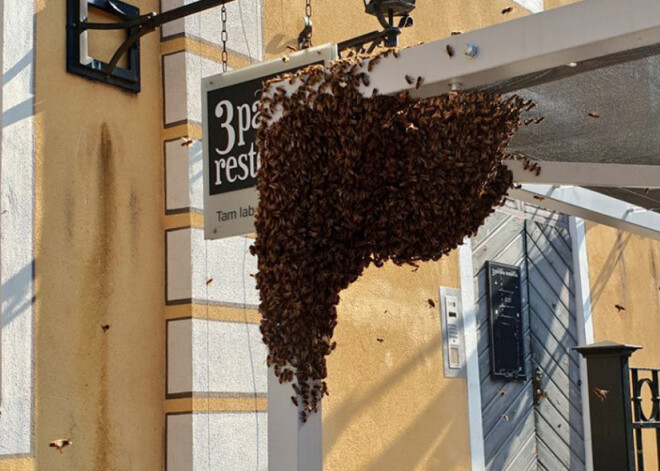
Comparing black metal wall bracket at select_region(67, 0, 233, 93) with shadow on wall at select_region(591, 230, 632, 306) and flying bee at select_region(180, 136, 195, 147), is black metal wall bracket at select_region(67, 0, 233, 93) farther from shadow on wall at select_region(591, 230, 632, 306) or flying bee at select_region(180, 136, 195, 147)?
shadow on wall at select_region(591, 230, 632, 306)

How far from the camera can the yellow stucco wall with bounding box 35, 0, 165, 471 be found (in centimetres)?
486

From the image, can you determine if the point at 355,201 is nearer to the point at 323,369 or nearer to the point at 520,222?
the point at 323,369

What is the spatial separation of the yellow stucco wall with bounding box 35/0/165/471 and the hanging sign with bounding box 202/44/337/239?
60cm

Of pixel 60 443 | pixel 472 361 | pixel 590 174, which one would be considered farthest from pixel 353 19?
pixel 60 443

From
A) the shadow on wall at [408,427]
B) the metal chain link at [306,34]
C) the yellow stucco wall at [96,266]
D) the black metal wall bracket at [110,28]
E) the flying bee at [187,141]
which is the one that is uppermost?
the metal chain link at [306,34]

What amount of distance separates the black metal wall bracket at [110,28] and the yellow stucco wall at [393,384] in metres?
2.00

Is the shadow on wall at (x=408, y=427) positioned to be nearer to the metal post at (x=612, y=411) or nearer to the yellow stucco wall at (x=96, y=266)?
the yellow stucco wall at (x=96, y=266)

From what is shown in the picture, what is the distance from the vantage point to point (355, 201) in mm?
3520

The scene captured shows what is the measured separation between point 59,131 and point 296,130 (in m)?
1.88

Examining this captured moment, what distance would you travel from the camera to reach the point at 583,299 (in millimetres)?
9148

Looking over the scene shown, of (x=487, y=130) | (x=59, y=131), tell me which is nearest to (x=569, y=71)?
(x=487, y=130)

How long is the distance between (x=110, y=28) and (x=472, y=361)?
3.59m

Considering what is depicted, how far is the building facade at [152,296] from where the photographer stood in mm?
4801

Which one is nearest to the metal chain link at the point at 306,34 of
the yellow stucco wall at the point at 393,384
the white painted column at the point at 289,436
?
the yellow stucco wall at the point at 393,384
